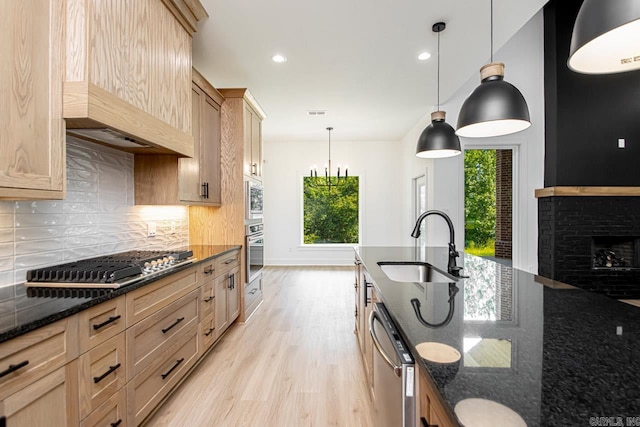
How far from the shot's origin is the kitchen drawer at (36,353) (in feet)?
3.23

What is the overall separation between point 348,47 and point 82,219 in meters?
2.61

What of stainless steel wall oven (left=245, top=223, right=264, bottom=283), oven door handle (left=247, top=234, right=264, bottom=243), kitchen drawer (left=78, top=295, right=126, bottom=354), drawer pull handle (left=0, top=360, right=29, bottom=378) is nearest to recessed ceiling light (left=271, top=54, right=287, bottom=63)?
stainless steel wall oven (left=245, top=223, right=264, bottom=283)

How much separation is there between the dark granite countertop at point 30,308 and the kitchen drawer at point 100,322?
0.04 m

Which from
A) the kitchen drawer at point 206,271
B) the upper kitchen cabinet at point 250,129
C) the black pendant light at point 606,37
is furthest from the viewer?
the upper kitchen cabinet at point 250,129

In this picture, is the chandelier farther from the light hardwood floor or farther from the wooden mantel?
the wooden mantel

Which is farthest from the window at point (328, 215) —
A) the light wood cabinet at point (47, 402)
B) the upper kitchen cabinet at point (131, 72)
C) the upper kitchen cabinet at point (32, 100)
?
the light wood cabinet at point (47, 402)

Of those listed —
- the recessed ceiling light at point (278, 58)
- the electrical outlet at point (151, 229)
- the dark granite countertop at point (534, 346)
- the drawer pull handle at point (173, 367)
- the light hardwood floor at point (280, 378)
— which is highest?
the recessed ceiling light at point (278, 58)

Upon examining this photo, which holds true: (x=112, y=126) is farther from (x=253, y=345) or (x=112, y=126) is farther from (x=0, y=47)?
(x=253, y=345)

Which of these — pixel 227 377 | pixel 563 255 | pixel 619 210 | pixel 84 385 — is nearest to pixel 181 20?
pixel 84 385

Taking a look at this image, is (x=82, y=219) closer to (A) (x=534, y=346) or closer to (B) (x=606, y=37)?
(A) (x=534, y=346)

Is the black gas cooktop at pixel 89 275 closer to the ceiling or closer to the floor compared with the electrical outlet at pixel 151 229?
closer to the floor

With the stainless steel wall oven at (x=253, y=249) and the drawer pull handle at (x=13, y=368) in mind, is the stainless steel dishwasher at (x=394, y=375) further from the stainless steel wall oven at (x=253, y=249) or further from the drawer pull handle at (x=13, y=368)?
the stainless steel wall oven at (x=253, y=249)

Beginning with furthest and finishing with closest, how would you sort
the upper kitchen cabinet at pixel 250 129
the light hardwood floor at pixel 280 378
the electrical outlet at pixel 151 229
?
the upper kitchen cabinet at pixel 250 129 → the electrical outlet at pixel 151 229 → the light hardwood floor at pixel 280 378

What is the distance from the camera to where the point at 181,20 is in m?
2.28
